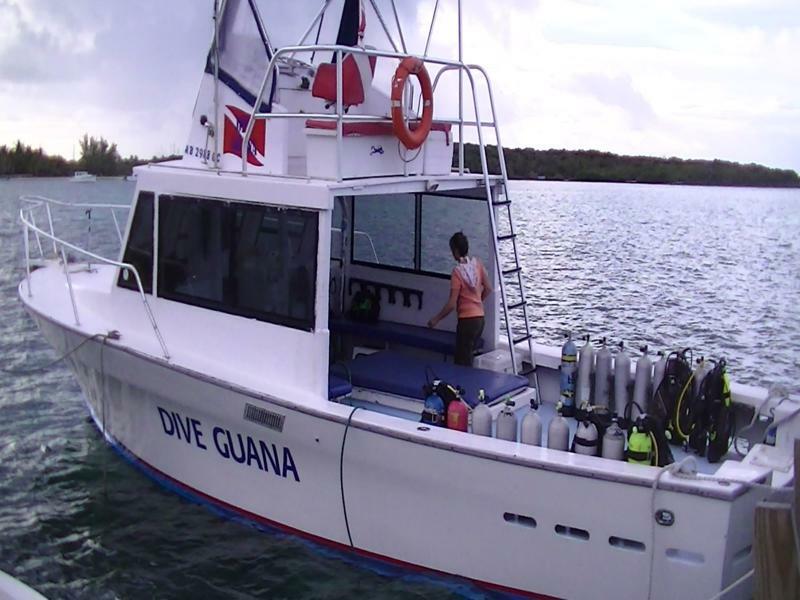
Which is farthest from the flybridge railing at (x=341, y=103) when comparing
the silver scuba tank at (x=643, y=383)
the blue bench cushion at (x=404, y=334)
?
the silver scuba tank at (x=643, y=383)

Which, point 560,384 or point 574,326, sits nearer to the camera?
point 560,384

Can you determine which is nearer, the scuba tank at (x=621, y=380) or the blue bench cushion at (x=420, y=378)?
the blue bench cushion at (x=420, y=378)

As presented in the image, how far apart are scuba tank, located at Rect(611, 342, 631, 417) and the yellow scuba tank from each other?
1.31 meters

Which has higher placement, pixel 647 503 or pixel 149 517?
pixel 647 503

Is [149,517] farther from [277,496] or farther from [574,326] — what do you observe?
[574,326]

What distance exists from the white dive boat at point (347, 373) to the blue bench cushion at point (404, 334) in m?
0.03

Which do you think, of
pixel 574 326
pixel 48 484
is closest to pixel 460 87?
pixel 48 484

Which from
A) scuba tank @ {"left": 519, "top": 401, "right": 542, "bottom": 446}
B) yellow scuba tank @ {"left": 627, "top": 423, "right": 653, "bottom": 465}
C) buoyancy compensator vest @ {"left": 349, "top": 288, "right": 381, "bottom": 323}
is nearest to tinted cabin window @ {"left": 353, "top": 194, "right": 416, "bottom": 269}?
buoyancy compensator vest @ {"left": 349, "top": 288, "right": 381, "bottom": 323}

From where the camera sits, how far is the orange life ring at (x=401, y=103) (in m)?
6.26

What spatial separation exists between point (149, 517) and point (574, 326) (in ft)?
38.3

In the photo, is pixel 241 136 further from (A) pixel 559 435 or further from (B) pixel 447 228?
(A) pixel 559 435

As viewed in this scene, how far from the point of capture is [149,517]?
24.1 ft

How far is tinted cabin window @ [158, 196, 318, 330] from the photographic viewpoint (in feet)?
20.1

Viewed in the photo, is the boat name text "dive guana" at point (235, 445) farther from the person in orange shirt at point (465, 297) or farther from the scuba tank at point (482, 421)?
the person in orange shirt at point (465, 297)
